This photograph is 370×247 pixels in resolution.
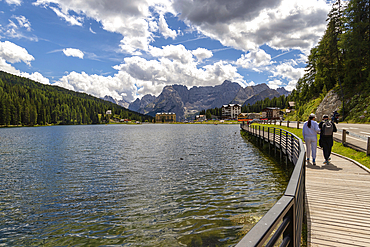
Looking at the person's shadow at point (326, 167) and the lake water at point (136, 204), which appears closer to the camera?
the lake water at point (136, 204)

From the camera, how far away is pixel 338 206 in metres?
7.24

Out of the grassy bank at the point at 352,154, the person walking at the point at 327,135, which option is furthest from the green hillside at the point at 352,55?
the person walking at the point at 327,135

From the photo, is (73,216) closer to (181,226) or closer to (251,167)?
(181,226)

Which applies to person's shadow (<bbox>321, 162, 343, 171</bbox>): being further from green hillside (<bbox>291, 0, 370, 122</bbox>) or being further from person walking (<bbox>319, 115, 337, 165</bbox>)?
green hillside (<bbox>291, 0, 370, 122</bbox>)

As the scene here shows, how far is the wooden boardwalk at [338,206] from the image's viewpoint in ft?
17.8

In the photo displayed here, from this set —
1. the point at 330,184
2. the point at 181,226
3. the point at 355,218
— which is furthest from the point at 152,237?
the point at 330,184

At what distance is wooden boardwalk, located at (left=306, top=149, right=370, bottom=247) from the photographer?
5.43 m

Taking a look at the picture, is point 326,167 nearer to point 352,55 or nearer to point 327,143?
point 327,143

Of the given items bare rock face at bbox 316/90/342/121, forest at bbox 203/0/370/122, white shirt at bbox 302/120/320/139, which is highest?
forest at bbox 203/0/370/122

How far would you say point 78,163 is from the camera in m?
24.0

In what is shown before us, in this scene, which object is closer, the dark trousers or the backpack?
the backpack

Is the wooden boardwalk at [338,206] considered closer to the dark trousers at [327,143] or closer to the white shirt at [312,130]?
the dark trousers at [327,143]

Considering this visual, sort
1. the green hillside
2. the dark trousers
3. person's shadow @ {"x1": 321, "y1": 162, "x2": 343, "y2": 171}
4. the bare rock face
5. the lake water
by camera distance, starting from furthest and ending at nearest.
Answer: the bare rock face, the green hillside, the dark trousers, person's shadow @ {"x1": 321, "y1": 162, "x2": 343, "y2": 171}, the lake water

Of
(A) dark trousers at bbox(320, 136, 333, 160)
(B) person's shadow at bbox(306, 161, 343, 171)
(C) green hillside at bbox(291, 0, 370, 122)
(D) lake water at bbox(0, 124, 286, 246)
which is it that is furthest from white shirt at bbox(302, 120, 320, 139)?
(C) green hillside at bbox(291, 0, 370, 122)
